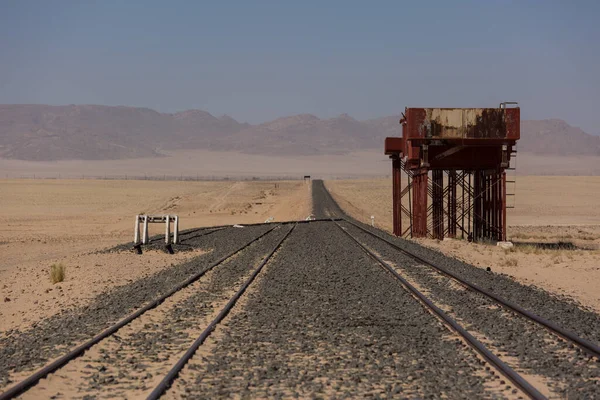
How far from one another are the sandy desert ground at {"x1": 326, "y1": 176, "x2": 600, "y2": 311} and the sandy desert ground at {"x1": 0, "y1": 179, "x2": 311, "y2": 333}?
891cm

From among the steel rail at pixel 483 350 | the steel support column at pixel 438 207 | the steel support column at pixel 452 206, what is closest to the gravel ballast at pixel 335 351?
the steel rail at pixel 483 350

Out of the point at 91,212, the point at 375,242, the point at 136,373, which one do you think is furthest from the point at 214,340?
the point at 91,212

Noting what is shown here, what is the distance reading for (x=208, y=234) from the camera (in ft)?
112

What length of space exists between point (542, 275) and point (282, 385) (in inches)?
538

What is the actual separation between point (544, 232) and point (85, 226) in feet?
92.1

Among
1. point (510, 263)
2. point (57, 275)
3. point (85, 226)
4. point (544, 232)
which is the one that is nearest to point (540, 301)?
point (510, 263)

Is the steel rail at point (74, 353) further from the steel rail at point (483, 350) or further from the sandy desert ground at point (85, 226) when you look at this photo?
the steel rail at point (483, 350)

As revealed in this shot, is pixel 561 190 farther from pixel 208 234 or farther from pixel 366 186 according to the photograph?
pixel 208 234

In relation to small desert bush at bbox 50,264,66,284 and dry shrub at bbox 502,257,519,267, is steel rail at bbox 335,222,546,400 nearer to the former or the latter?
dry shrub at bbox 502,257,519,267

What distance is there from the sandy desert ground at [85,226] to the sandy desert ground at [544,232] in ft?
29.2

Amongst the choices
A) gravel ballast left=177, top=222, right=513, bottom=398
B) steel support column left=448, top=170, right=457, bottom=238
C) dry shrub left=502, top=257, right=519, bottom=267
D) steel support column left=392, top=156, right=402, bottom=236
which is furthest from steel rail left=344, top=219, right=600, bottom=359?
steel support column left=392, top=156, right=402, bottom=236

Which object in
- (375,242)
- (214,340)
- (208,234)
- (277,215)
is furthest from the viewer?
(277,215)

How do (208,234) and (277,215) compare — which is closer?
(208,234)

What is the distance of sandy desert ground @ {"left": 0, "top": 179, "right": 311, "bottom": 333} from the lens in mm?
17359
